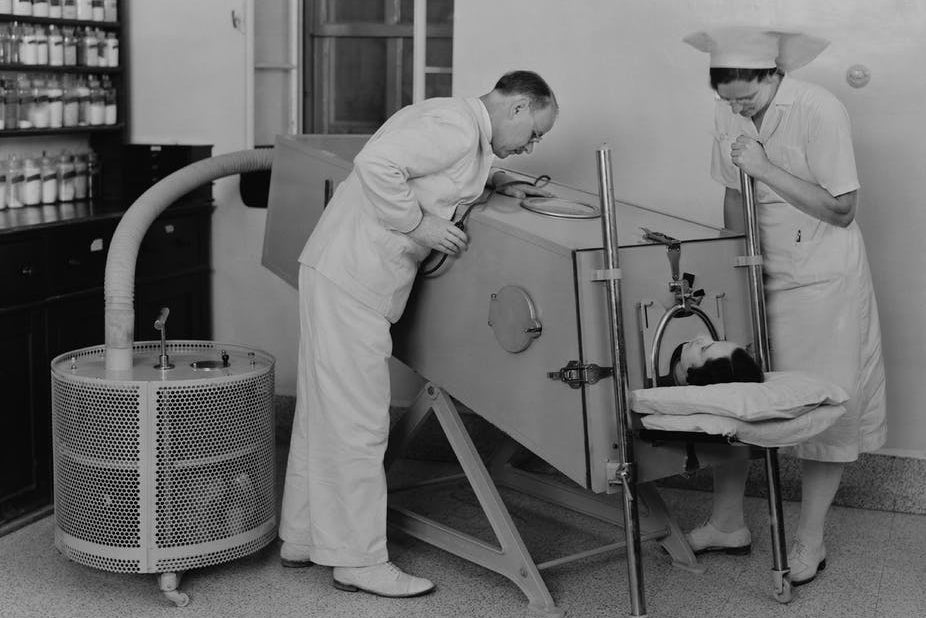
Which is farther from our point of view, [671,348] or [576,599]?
[576,599]

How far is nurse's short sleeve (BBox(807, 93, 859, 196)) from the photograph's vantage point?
10.2 ft

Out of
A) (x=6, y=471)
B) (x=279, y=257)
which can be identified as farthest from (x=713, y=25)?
(x=6, y=471)

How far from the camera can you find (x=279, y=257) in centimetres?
378

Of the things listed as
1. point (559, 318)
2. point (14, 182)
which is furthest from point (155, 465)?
point (14, 182)

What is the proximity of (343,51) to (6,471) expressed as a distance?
1.98 metres

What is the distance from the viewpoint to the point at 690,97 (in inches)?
158

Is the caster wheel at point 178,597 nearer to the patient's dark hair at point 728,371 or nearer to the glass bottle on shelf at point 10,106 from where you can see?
the patient's dark hair at point 728,371

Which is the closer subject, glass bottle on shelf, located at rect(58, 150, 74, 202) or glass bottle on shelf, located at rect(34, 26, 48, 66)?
glass bottle on shelf, located at rect(34, 26, 48, 66)

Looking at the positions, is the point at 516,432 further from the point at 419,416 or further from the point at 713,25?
the point at 713,25

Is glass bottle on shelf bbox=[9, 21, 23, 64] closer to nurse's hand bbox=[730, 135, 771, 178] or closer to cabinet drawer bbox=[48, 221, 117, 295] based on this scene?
cabinet drawer bbox=[48, 221, 117, 295]

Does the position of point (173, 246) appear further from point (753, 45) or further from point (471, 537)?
point (753, 45)

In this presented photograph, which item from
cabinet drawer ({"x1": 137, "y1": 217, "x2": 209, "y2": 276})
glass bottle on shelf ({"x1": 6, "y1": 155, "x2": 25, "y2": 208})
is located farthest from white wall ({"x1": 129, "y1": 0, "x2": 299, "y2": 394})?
glass bottle on shelf ({"x1": 6, "y1": 155, "x2": 25, "y2": 208})

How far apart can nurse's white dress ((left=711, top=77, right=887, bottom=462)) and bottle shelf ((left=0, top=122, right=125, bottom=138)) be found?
7.55 feet

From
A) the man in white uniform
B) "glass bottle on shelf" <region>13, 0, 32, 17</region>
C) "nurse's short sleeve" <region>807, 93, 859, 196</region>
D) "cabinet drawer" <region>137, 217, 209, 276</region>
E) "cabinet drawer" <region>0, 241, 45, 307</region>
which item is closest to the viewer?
the man in white uniform
